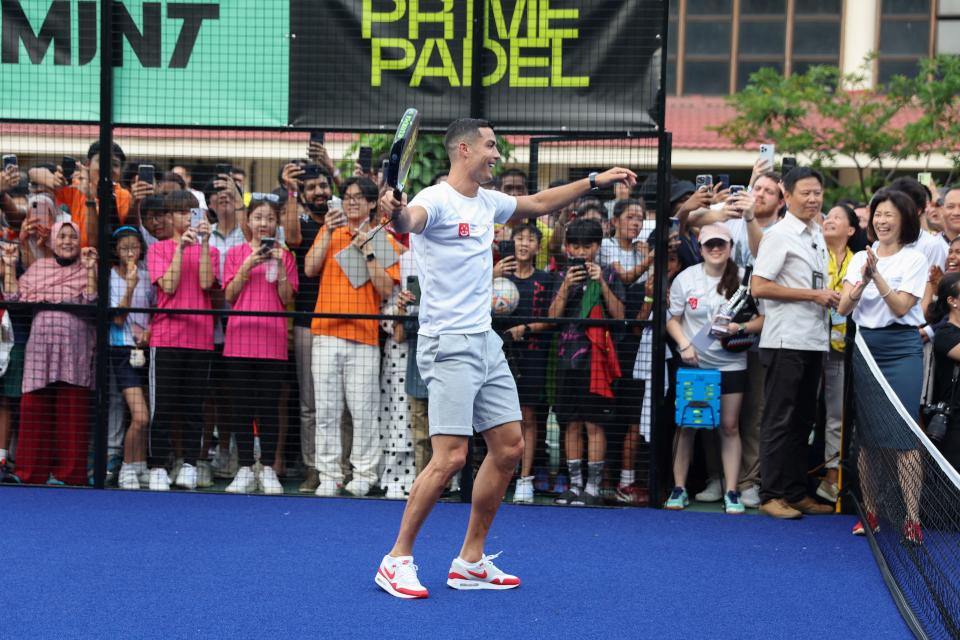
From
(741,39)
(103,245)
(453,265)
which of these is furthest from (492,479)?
(741,39)

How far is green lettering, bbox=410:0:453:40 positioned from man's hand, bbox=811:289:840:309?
3.01 metres

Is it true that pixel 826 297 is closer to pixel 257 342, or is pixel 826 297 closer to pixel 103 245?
pixel 257 342

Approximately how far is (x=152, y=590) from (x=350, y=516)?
210 cm

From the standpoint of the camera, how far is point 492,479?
6.18 meters

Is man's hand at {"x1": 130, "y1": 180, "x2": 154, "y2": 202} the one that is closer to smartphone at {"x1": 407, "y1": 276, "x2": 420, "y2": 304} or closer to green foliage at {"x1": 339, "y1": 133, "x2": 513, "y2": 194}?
green foliage at {"x1": 339, "y1": 133, "x2": 513, "y2": 194}

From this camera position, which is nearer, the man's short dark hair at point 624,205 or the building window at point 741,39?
the man's short dark hair at point 624,205

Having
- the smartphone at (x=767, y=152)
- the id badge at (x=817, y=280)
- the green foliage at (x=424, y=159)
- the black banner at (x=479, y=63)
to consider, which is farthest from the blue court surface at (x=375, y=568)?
the green foliage at (x=424, y=159)

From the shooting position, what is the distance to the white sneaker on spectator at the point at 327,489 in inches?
342

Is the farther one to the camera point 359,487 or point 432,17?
point 359,487

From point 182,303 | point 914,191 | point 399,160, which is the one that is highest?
point 914,191

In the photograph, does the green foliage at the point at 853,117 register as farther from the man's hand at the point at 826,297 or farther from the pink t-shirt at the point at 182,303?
the pink t-shirt at the point at 182,303

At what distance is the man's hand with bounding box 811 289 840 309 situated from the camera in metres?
8.03

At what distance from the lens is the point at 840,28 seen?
27.1 m

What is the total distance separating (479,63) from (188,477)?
11.8 ft
